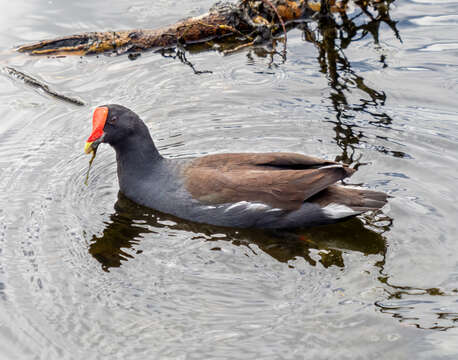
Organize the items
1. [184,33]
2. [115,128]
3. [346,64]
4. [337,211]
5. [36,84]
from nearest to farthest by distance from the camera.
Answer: [337,211], [115,128], [36,84], [346,64], [184,33]

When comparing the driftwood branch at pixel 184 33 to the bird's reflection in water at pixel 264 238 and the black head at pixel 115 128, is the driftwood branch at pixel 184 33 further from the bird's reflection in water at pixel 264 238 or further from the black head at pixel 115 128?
the bird's reflection in water at pixel 264 238

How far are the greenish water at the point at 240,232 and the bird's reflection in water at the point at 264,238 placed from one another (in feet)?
0.06

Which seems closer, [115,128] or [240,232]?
[240,232]

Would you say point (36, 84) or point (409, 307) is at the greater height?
point (36, 84)

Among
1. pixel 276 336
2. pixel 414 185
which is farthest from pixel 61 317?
pixel 414 185

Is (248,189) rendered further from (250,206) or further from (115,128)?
(115,128)

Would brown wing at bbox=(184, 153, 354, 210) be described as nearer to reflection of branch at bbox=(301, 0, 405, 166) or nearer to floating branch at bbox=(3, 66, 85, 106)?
reflection of branch at bbox=(301, 0, 405, 166)

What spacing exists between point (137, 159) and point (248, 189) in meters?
1.13

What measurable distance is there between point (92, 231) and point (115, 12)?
17.2 ft

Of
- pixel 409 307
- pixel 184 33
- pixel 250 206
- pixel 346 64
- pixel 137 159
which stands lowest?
pixel 409 307

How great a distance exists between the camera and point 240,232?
5582 mm

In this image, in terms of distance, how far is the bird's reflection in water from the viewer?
532 centimetres

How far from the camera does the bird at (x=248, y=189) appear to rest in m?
5.46

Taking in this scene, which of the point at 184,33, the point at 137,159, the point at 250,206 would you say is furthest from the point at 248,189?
the point at 184,33
